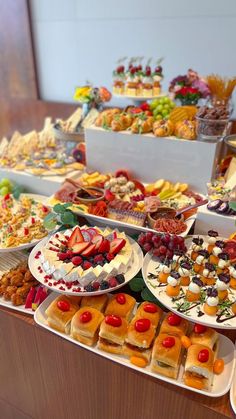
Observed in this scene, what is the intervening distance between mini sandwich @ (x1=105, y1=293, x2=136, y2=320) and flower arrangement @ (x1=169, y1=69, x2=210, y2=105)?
4.54 ft

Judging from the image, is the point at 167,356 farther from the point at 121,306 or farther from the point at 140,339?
the point at 121,306

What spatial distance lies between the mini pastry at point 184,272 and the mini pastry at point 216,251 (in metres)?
0.11

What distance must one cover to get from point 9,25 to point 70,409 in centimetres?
360

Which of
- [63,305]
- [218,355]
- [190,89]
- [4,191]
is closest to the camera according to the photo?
[218,355]

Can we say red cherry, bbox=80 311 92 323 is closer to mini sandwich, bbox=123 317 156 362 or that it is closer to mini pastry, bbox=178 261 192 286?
mini sandwich, bbox=123 317 156 362

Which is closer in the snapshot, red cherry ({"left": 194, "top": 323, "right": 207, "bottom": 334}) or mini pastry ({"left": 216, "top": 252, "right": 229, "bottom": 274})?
red cherry ({"left": 194, "top": 323, "right": 207, "bottom": 334})

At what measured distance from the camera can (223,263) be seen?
3.89 feet

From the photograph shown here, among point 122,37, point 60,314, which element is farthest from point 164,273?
point 122,37

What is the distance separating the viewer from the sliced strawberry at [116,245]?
4.27ft

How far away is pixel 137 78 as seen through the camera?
92.4 inches

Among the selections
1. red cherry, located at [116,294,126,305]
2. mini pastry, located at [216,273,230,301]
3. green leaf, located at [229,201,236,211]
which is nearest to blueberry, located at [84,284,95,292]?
red cherry, located at [116,294,126,305]

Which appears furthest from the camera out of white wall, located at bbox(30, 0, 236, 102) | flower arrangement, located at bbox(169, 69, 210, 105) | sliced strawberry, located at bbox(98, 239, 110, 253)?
white wall, located at bbox(30, 0, 236, 102)

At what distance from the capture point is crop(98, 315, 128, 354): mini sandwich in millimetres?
1095

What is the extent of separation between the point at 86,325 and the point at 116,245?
0.33 meters
